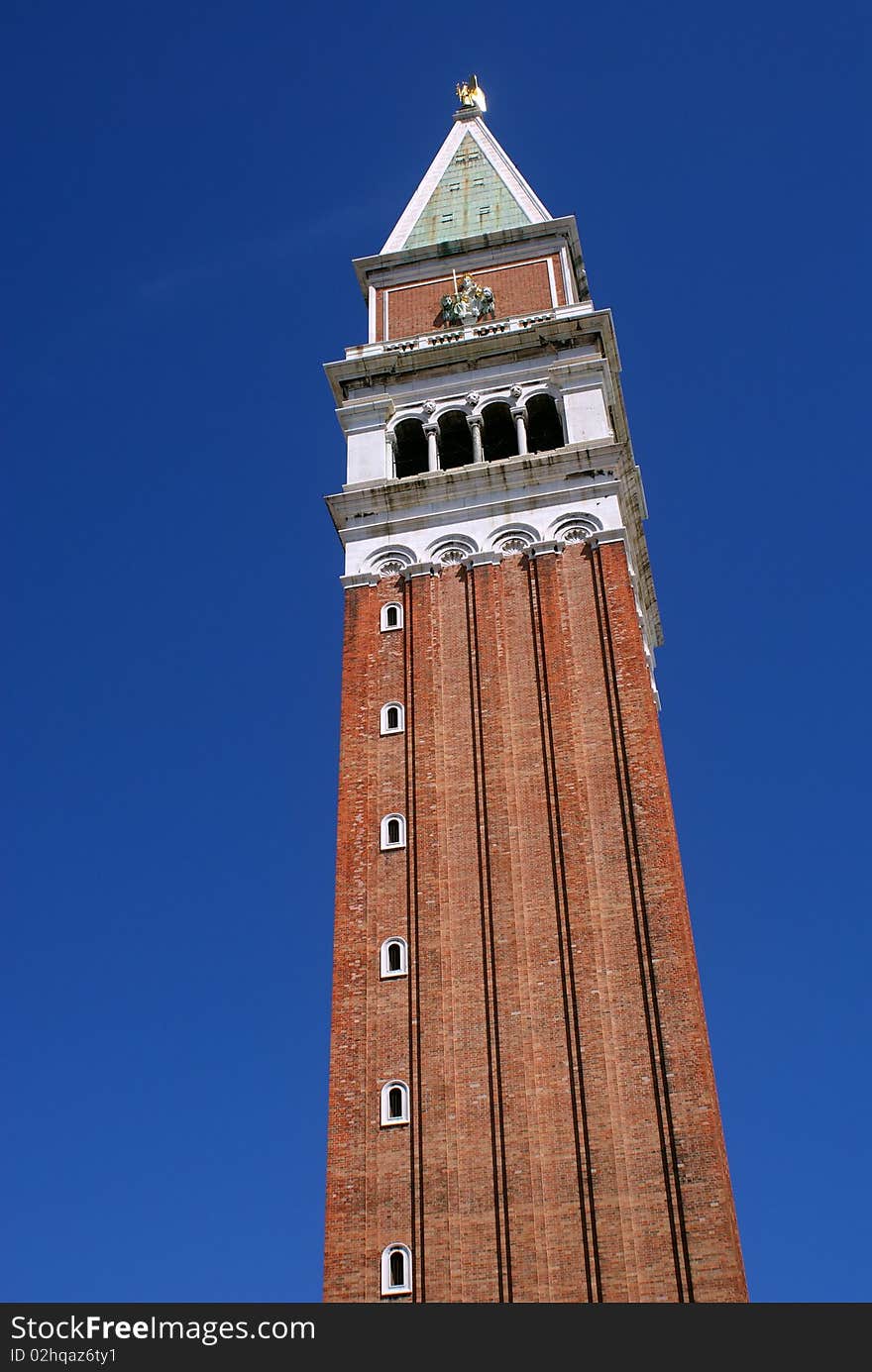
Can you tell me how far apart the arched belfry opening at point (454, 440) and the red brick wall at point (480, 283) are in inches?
208

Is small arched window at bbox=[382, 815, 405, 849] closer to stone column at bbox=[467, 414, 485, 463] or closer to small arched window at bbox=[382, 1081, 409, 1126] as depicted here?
small arched window at bbox=[382, 1081, 409, 1126]

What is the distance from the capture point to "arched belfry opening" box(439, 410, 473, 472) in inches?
1947

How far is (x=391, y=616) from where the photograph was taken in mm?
44344

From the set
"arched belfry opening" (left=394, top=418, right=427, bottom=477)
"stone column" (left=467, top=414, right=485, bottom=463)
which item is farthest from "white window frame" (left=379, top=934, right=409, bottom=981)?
"arched belfry opening" (left=394, top=418, right=427, bottom=477)

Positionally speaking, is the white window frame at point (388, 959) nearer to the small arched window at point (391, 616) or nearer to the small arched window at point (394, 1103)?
the small arched window at point (394, 1103)

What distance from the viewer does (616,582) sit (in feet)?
141

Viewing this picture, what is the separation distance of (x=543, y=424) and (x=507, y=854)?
54.0 feet

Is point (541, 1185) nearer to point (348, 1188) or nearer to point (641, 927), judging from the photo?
point (348, 1188)
